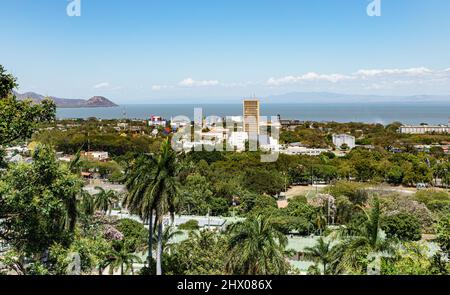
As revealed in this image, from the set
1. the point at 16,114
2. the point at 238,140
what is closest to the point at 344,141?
the point at 238,140

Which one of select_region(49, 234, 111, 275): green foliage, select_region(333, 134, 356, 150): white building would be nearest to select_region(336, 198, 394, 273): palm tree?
select_region(49, 234, 111, 275): green foliage

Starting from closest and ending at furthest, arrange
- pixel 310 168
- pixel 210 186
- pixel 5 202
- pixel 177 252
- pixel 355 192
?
pixel 5 202 < pixel 177 252 < pixel 355 192 < pixel 210 186 < pixel 310 168

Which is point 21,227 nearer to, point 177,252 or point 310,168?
point 177,252

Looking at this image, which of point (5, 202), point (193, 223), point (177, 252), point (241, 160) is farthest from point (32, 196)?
point (241, 160)

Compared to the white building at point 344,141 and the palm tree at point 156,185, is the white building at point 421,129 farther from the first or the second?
the palm tree at point 156,185

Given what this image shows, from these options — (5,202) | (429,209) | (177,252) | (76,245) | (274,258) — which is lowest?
(429,209)

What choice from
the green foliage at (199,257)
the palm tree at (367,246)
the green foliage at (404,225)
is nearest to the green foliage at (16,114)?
the palm tree at (367,246)
